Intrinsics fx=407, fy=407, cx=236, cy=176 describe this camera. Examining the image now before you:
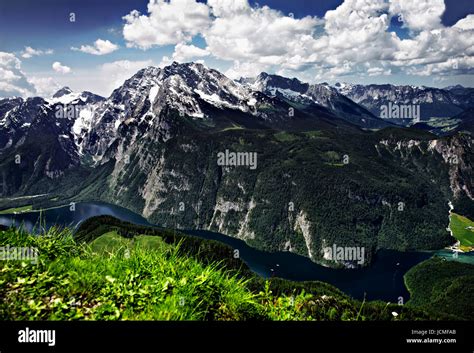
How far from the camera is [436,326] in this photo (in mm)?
4598

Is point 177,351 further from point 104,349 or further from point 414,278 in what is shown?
point 414,278

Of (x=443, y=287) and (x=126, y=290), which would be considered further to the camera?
(x=443, y=287)

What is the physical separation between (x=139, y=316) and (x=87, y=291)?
2.92 feet

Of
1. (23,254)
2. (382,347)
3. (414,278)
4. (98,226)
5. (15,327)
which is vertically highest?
(23,254)

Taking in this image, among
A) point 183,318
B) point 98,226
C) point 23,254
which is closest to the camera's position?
point 183,318

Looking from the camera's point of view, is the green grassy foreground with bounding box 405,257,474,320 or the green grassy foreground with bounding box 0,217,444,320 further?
the green grassy foreground with bounding box 405,257,474,320

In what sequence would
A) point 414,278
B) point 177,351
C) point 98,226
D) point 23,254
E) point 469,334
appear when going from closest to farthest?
point 177,351 < point 469,334 < point 23,254 < point 98,226 < point 414,278

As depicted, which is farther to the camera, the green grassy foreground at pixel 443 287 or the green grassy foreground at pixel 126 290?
the green grassy foreground at pixel 443 287

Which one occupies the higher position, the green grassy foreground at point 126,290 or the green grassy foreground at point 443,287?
the green grassy foreground at point 126,290

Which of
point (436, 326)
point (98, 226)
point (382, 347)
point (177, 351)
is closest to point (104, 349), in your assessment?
point (177, 351)

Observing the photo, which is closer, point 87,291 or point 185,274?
point 87,291

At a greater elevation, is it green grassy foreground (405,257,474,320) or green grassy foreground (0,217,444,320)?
green grassy foreground (0,217,444,320)

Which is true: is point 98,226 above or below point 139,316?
below

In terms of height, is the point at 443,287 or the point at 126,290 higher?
the point at 126,290
